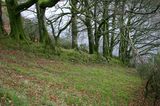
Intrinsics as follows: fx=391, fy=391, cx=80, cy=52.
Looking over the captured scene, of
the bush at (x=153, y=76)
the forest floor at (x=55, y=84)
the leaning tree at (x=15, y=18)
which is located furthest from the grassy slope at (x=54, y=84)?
the leaning tree at (x=15, y=18)

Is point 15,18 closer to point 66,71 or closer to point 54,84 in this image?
point 66,71

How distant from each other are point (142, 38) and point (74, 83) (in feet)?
67.0

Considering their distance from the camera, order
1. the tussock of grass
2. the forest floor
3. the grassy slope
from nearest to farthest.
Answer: the tussock of grass, the forest floor, the grassy slope

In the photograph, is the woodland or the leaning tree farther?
the leaning tree

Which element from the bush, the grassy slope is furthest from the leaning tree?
the bush

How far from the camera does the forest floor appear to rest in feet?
39.8

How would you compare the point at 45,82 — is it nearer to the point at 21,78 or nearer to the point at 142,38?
the point at 21,78

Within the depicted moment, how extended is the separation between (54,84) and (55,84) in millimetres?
100

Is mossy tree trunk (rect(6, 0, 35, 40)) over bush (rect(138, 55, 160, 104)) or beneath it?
over

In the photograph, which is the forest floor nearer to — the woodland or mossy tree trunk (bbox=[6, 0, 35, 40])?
the woodland

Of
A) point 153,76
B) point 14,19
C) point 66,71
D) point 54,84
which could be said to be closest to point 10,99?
point 54,84

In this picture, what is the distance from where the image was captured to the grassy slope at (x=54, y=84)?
12266 mm

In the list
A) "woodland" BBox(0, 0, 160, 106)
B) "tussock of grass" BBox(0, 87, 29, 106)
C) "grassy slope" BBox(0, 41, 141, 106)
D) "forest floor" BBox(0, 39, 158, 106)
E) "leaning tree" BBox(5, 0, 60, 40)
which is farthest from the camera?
"leaning tree" BBox(5, 0, 60, 40)

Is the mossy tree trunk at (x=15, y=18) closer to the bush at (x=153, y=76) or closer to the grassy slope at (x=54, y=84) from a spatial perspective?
the grassy slope at (x=54, y=84)
